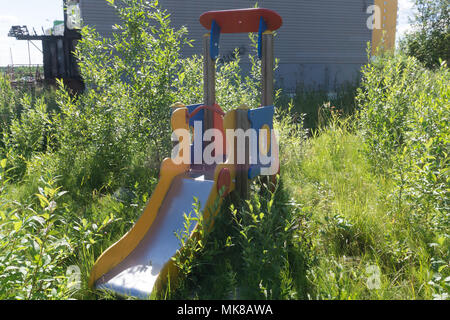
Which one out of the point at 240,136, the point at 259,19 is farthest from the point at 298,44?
the point at 240,136

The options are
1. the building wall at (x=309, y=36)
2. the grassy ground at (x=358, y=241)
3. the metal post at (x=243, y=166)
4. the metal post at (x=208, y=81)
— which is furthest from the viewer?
the building wall at (x=309, y=36)

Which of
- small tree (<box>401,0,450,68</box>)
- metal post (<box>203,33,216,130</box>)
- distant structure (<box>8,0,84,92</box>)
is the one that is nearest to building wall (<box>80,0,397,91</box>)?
small tree (<box>401,0,450,68</box>)

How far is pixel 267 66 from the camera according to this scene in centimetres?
404

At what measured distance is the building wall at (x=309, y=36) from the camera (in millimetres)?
14586

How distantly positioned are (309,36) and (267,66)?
13673 millimetres

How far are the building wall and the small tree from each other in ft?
7.84

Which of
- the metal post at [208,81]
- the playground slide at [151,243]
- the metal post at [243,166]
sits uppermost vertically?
the metal post at [208,81]

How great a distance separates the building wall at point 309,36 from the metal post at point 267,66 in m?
10.6

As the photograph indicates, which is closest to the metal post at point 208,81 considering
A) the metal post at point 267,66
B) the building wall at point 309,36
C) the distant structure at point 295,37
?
the metal post at point 267,66

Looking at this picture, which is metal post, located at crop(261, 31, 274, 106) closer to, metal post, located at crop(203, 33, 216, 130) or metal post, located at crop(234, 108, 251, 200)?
metal post, located at crop(203, 33, 216, 130)

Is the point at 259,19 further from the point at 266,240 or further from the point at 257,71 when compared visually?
the point at 266,240

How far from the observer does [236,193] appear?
3.48 meters

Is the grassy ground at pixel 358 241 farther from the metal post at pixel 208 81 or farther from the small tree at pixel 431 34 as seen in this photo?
the small tree at pixel 431 34
